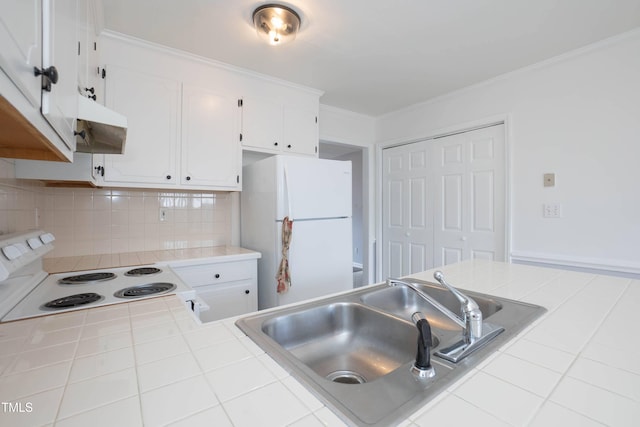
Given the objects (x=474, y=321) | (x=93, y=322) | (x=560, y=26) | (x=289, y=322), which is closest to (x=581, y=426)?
(x=474, y=321)

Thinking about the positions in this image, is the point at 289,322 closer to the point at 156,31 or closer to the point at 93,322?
the point at 93,322

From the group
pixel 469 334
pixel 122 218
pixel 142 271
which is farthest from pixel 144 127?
pixel 469 334

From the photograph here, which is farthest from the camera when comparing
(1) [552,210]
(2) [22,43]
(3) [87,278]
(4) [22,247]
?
(1) [552,210]

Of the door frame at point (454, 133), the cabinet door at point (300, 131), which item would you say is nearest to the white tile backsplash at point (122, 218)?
the cabinet door at point (300, 131)

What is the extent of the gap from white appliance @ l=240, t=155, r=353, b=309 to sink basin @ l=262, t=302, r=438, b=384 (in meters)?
1.13

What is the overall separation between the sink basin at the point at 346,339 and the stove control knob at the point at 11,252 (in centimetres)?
84

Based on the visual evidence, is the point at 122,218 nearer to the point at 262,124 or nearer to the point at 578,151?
the point at 262,124

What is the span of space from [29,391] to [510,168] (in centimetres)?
303

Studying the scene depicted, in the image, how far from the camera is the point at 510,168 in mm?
2484

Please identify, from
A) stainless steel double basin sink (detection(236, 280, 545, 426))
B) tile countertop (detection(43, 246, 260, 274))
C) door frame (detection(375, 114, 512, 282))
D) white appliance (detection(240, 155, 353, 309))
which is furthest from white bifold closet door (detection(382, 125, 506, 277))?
tile countertop (detection(43, 246, 260, 274))

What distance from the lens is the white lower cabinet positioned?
75.5 inches

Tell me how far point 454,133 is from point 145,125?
2.78m

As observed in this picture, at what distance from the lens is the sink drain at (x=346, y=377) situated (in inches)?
34.5

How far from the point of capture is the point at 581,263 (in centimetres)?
211
